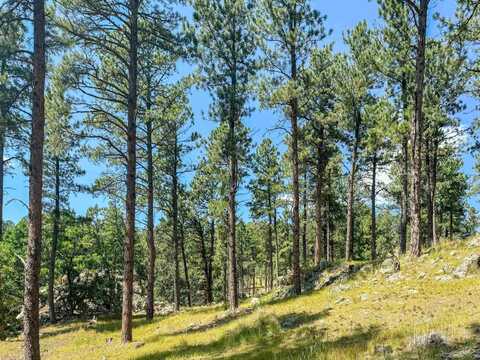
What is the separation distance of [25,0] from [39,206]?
4787mm

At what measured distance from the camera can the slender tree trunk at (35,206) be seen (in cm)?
769

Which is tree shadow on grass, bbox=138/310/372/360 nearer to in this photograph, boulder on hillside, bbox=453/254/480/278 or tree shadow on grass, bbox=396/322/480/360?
tree shadow on grass, bbox=396/322/480/360

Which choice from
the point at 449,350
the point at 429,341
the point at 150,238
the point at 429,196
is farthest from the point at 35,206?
the point at 429,196

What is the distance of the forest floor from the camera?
5.67 meters

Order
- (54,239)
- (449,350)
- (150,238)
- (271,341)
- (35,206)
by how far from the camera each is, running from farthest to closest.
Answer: (54,239), (150,238), (271,341), (35,206), (449,350)

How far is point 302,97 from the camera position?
15539mm

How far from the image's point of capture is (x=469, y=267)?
10.4m

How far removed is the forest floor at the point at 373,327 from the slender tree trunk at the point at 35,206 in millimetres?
2738

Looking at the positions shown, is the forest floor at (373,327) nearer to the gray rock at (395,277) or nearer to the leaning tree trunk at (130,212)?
the gray rock at (395,277)

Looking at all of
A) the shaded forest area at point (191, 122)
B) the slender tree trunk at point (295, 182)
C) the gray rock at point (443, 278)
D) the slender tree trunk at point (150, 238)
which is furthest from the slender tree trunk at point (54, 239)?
the gray rock at point (443, 278)

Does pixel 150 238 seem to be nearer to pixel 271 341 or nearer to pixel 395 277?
pixel 271 341

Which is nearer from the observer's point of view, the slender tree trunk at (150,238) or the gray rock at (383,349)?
the gray rock at (383,349)

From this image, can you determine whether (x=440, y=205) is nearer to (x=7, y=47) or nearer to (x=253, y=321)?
(x=253, y=321)

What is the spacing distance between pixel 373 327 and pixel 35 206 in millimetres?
7313
